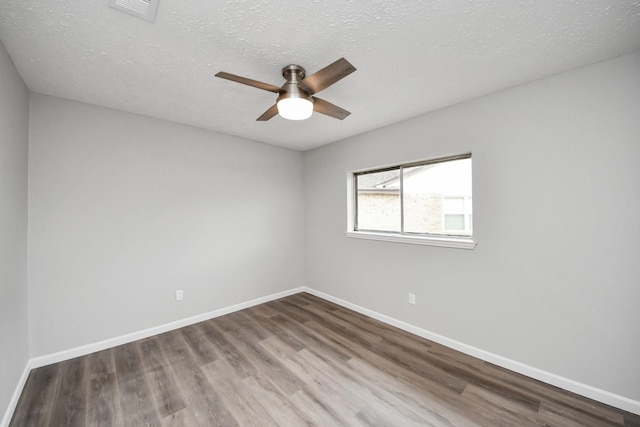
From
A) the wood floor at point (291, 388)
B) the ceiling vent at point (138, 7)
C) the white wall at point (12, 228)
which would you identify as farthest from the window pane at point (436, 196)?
the white wall at point (12, 228)

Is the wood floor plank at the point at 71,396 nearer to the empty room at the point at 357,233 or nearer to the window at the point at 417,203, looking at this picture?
the empty room at the point at 357,233

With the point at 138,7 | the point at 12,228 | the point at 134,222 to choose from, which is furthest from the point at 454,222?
the point at 12,228

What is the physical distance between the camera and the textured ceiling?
51.6 inches

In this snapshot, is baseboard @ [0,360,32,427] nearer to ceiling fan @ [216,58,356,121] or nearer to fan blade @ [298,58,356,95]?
ceiling fan @ [216,58,356,121]

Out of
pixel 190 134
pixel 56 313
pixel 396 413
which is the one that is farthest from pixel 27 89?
pixel 396 413

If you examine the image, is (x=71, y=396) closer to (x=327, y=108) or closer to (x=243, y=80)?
(x=243, y=80)

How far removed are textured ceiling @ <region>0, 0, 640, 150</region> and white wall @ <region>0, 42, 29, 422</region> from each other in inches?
9.5

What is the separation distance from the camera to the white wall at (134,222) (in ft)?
7.38

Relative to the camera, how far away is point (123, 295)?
8.52 ft

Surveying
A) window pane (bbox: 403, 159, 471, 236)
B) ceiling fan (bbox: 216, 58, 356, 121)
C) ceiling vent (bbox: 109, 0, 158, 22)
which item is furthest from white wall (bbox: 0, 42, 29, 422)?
window pane (bbox: 403, 159, 471, 236)

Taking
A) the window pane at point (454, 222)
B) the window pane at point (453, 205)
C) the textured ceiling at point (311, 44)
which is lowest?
the window pane at point (454, 222)

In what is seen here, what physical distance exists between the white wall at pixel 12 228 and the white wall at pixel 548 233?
3264 mm

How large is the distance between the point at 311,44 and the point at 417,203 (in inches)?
80.9

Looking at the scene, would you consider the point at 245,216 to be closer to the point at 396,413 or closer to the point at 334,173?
the point at 334,173
